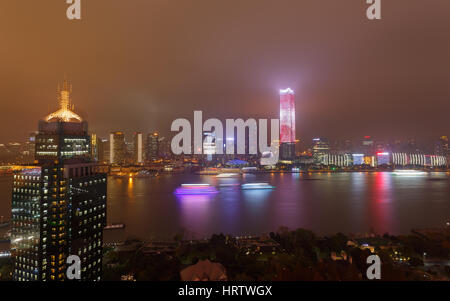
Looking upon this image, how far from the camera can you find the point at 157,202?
7785mm

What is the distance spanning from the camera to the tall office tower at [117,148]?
19797 millimetres

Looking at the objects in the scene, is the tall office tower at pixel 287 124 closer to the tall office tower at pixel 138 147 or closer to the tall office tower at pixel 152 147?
the tall office tower at pixel 152 147

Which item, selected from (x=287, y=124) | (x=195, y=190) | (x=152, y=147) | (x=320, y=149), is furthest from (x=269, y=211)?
(x=320, y=149)

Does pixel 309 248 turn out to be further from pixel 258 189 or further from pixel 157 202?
pixel 258 189

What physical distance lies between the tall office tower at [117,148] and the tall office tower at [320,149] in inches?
593

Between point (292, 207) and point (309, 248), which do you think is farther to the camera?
point (292, 207)

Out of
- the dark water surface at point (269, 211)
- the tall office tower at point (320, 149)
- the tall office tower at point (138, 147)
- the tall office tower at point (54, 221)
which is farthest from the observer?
the tall office tower at point (320, 149)

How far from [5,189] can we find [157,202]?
5411 mm

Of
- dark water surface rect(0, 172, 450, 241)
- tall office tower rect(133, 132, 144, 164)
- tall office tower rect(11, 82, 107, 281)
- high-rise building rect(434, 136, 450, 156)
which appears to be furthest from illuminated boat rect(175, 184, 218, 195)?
high-rise building rect(434, 136, 450, 156)

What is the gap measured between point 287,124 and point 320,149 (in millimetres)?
5653

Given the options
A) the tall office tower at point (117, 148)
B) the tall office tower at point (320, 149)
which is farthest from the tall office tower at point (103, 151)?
the tall office tower at point (320, 149)

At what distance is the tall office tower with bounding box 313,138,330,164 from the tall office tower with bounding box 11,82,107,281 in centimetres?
2070

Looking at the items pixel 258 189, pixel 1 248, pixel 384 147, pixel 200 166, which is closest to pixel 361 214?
pixel 258 189

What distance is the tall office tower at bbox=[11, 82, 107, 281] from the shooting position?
10.6 feet
